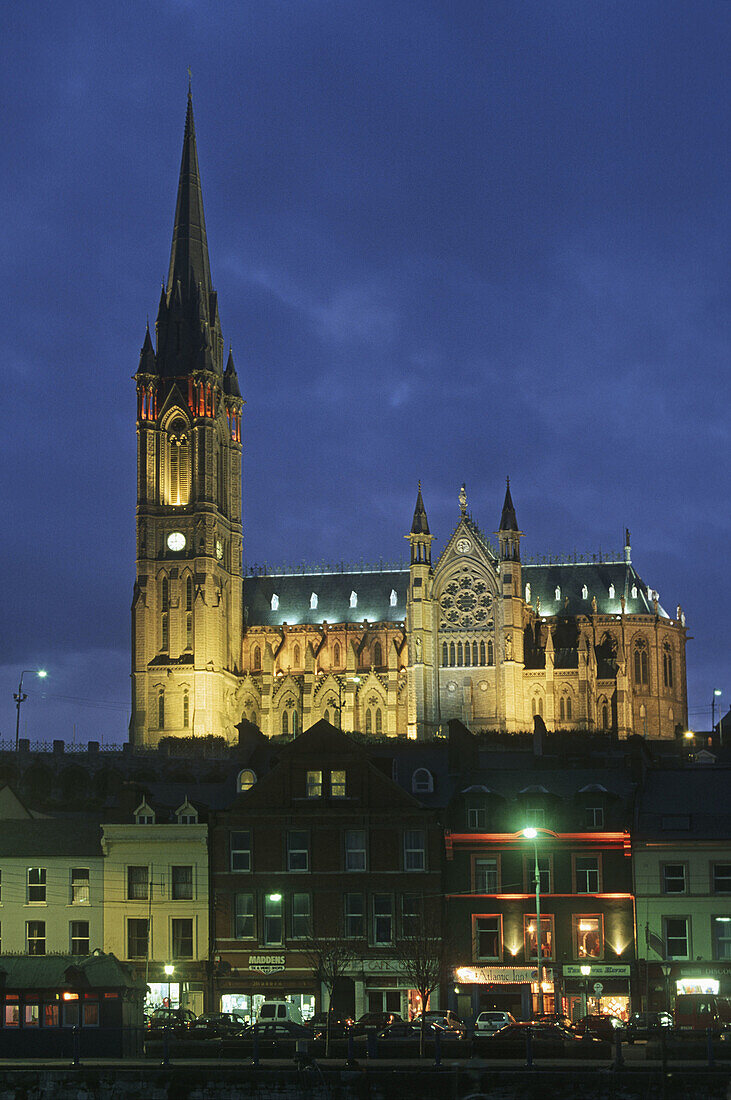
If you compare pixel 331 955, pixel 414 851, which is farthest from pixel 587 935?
pixel 331 955

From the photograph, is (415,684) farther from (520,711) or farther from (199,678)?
(199,678)

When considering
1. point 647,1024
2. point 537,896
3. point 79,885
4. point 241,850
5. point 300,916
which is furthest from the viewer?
point 79,885

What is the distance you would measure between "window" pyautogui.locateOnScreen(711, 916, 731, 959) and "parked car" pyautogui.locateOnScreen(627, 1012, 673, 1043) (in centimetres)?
450

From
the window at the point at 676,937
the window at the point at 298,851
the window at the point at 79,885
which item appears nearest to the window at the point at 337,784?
the window at the point at 298,851

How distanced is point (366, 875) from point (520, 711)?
89.1 metres

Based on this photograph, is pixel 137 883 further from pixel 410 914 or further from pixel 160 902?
pixel 410 914

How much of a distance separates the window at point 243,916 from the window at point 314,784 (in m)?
4.64

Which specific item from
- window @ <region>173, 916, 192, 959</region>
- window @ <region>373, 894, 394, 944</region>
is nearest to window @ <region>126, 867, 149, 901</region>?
window @ <region>173, 916, 192, 959</region>

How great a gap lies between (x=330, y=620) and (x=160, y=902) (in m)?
106

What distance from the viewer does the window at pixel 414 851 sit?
239 feet

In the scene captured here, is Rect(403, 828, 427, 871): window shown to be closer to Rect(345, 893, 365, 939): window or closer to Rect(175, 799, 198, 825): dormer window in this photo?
Rect(345, 893, 365, 939): window

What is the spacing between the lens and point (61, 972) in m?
58.7

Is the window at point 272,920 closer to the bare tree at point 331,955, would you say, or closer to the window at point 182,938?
the bare tree at point 331,955

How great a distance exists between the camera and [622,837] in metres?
71.7
